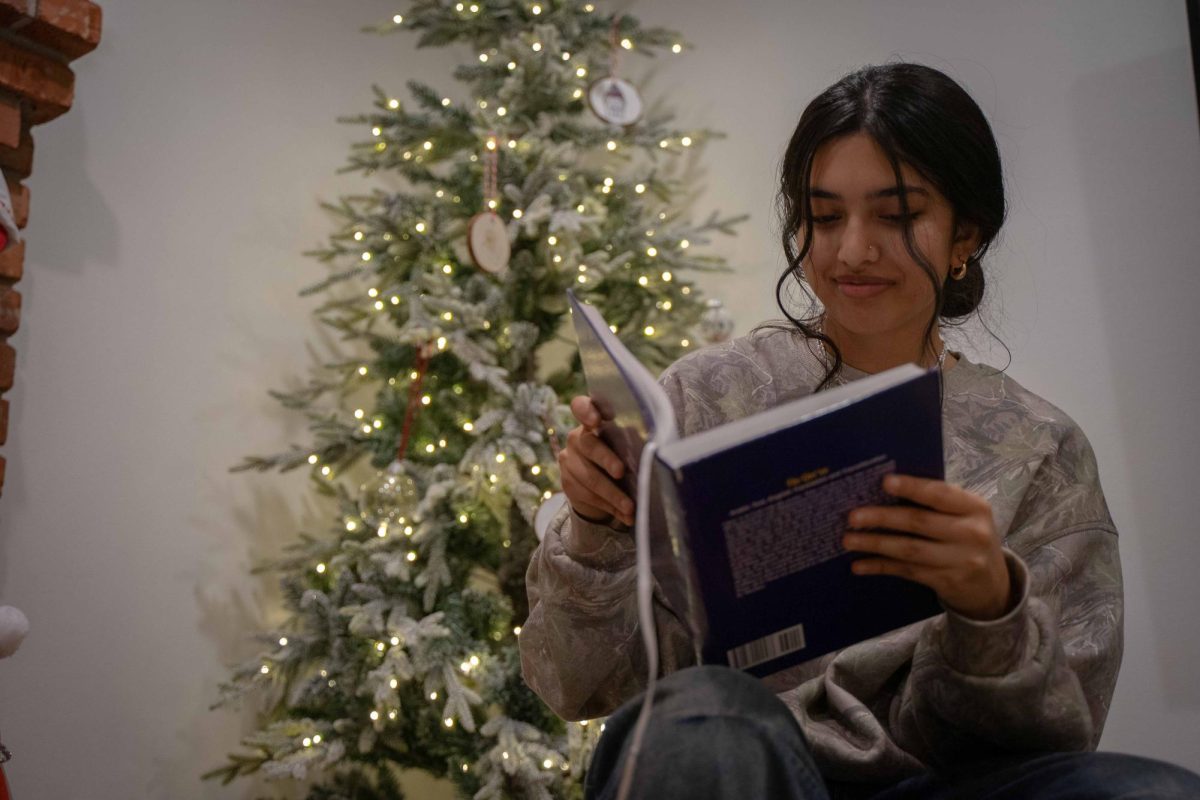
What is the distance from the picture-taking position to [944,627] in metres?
0.72

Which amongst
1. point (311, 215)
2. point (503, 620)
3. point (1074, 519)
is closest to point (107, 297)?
point (311, 215)

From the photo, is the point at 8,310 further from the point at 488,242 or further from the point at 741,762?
the point at 741,762

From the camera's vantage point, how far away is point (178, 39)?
6.84ft

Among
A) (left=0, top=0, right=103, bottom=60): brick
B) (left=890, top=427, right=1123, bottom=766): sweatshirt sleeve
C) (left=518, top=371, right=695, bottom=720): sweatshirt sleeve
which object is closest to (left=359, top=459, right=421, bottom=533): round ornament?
(left=0, top=0, right=103, bottom=60): brick

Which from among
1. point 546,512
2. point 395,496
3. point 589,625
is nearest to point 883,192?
point 589,625

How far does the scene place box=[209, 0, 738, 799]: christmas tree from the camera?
1.78 meters

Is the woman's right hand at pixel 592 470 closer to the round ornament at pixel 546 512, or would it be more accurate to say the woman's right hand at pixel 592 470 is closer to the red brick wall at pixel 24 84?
the round ornament at pixel 546 512

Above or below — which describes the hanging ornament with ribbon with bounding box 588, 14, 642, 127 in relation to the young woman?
above

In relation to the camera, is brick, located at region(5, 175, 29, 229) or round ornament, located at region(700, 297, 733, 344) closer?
brick, located at region(5, 175, 29, 229)

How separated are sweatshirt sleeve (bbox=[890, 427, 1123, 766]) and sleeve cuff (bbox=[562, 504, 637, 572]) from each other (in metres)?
0.25

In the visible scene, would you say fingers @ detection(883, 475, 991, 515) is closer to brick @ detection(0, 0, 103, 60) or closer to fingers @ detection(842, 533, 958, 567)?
fingers @ detection(842, 533, 958, 567)

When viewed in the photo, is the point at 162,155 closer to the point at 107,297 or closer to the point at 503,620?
the point at 107,297

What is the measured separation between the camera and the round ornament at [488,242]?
6.12 feet

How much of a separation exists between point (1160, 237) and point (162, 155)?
190cm
